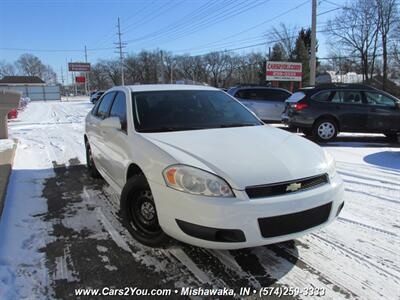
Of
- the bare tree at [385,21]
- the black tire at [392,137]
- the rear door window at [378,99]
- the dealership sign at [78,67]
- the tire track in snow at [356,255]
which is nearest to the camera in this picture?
the tire track in snow at [356,255]

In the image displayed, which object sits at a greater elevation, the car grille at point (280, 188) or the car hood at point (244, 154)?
the car hood at point (244, 154)

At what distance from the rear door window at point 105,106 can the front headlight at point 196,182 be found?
96.8 inches

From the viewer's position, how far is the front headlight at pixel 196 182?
8.75 ft

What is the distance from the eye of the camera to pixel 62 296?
2654mm

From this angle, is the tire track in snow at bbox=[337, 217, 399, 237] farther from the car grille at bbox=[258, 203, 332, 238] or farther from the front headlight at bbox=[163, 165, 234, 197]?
the front headlight at bbox=[163, 165, 234, 197]

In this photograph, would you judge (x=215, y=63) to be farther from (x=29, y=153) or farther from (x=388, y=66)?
(x=29, y=153)

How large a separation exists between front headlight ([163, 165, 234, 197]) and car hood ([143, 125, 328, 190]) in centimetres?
5

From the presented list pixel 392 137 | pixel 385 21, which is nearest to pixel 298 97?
pixel 392 137

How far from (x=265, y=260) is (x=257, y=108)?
11.1 m

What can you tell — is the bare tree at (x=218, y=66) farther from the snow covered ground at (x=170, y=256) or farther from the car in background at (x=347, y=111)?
the snow covered ground at (x=170, y=256)

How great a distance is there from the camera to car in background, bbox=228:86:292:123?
13797 millimetres

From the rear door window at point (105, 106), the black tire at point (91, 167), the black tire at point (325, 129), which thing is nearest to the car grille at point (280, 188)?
the rear door window at point (105, 106)

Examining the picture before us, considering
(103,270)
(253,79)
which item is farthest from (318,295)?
(253,79)

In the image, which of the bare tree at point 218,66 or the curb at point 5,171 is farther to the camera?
the bare tree at point 218,66
